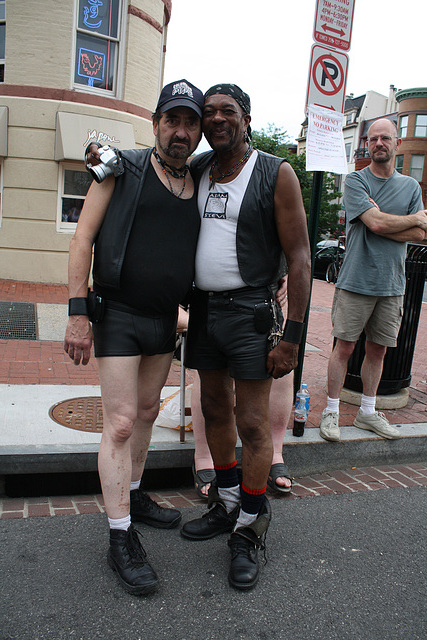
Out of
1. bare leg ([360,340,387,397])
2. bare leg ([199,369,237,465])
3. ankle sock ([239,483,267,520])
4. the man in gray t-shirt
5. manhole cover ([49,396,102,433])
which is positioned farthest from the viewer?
bare leg ([360,340,387,397])

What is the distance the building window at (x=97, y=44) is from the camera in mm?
10258

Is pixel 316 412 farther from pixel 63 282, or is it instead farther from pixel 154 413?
pixel 63 282

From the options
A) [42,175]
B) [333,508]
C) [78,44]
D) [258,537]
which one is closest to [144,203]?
[258,537]

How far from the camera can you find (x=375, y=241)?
412 cm

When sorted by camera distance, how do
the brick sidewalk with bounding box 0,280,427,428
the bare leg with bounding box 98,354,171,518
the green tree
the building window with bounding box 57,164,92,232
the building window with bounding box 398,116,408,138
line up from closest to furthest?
1. the bare leg with bounding box 98,354,171,518
2. the brick sidewalk with bounding box 0,280,427,428
3. the building window with bounding box 57,164,92,232
4. the green tree
5. the building window with bounding box 398,116,408,138

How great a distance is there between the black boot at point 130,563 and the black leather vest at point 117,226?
1152 millimetres

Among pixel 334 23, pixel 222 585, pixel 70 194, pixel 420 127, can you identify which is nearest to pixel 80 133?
pixel 70 194

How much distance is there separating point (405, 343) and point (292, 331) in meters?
2.63

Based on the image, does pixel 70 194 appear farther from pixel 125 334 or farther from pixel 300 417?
pixel 125 334

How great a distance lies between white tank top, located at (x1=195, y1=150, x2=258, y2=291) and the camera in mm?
2588

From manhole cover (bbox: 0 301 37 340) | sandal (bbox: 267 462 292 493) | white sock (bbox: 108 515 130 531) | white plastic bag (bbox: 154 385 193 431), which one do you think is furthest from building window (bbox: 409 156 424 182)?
white sock (bbox: 108 515 130 531)

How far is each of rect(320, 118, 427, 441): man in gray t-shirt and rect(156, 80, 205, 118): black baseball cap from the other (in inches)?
76.4

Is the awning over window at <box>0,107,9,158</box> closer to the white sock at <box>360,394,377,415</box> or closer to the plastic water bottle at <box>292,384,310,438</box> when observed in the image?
the plastic water bottle at <box>292,384,310,438</box>

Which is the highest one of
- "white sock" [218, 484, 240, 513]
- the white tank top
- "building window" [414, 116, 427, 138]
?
"building window" [414, 116, 427, 138]
